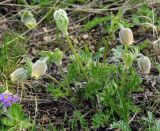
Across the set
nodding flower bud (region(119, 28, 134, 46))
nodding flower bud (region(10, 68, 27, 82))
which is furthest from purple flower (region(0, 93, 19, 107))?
nodding flower bud (region(119, 28, 134, 46))

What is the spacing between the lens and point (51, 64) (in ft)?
7.18

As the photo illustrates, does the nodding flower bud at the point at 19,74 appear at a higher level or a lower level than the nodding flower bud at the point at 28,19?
lower

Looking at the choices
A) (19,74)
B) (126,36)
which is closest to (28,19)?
(19,74)

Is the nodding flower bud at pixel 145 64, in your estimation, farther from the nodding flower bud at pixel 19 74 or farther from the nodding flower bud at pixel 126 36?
the nodding flower bud at pixel 19 74

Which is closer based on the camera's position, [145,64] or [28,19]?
[145,64]

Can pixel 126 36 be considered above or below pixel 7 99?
above

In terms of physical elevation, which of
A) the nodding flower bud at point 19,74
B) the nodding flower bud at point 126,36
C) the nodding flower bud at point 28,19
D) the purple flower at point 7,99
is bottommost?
the purple flower at point 7,99

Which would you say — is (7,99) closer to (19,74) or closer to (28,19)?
(19,74)

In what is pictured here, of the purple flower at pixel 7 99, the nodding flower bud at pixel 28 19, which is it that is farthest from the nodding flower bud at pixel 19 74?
the nodding flower bud at pixel 28 19

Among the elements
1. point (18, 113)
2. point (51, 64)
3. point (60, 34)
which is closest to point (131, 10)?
point (60, 34)

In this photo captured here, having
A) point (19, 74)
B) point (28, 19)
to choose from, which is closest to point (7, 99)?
point (19, 74)

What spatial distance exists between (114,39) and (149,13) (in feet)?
0.78

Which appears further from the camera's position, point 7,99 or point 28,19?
point 28,19

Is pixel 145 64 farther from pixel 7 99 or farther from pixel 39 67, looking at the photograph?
pixel 7 99
